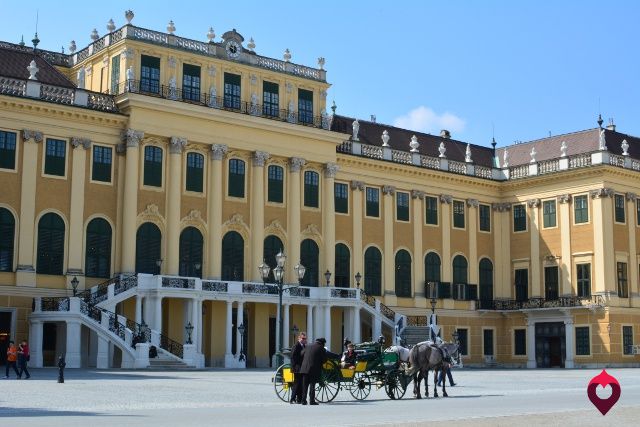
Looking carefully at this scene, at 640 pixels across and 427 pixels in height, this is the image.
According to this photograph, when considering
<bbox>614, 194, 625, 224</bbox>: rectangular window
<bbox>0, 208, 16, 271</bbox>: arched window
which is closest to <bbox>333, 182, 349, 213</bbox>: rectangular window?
<bbox>614, 194, 625, 224</bbox>: rectangular window

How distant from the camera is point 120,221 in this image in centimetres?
4806

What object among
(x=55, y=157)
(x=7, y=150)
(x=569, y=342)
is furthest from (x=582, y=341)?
(x=7, y=150)

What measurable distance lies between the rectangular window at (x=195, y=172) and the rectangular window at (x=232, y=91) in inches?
132

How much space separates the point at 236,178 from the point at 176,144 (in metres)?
4.07

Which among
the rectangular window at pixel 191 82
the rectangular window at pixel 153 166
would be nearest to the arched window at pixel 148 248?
the rectangular window at pixel 153 166

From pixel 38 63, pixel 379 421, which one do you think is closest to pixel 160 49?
pixel 38 63

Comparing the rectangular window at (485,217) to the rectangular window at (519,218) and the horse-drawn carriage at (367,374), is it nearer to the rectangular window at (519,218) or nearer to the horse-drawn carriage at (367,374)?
the rectangular window at (519,218)

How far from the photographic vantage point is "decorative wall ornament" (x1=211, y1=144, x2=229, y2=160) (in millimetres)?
50938

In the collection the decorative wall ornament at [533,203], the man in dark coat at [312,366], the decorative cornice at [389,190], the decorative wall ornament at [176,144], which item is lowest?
the man in dark coat at [312,366]

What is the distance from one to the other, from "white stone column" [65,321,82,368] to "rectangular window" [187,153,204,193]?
34.6 feet

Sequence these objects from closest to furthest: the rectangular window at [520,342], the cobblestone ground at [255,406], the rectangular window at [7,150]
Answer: the cobblestone ground at [255,406] < the rectangular window at [7,150] < the rectangular window at [520,342]

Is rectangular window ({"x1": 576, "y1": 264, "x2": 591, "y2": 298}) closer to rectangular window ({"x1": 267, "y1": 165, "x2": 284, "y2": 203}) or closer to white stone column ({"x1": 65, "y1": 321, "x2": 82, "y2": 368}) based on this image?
rectangular window ({"x1": 267, "y1": 165, "x2": 284, "y2": 203})

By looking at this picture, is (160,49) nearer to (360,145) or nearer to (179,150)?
(179,150)

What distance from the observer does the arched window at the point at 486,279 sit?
64.0m
